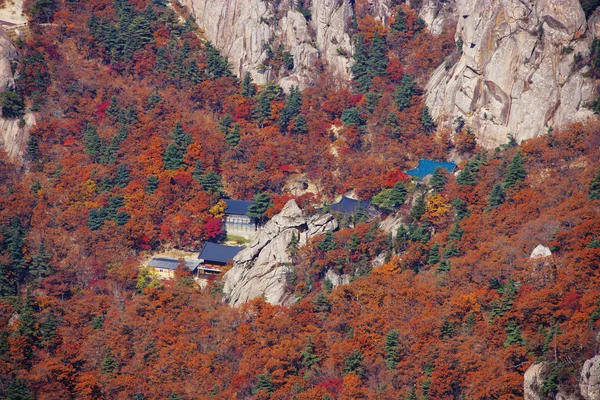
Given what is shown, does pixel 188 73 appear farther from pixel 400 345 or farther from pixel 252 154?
pixel 400 345

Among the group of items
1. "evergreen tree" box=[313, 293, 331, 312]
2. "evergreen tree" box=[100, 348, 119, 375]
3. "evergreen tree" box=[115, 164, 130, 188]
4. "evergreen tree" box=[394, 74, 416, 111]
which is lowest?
"evergreen tree" box=[100, 348, 119, 375]

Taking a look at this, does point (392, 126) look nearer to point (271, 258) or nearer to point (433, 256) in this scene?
point (271, 258)

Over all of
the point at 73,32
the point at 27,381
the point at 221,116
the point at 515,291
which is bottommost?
the point at 27,381

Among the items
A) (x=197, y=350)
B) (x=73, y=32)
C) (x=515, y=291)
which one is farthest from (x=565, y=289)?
(x=73, y=32)

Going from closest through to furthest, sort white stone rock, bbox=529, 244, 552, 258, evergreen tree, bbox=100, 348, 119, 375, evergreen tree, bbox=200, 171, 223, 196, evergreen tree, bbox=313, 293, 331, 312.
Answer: white stone rock, bbox=529, 244, 552, 258 < evergreen tree, bbox=100, 348, 119, 375 < evergreen tree, bbox=313, 293, 331, 312 < evergreen tree, bbox=200, 171, 223, 196

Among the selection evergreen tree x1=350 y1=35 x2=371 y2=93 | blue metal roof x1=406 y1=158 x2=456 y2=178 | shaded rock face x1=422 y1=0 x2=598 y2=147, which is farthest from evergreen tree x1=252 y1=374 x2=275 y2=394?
evergreen tree x1=350 y1=35 x2=371 y2=93

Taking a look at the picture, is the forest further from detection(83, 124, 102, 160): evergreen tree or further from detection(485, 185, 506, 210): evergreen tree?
detection(485, 185, 506, 210): evergreen tree
